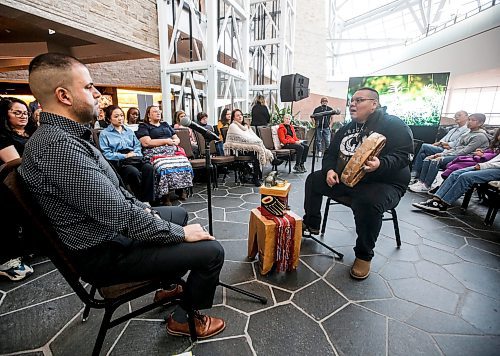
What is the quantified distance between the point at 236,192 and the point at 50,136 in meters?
3.24

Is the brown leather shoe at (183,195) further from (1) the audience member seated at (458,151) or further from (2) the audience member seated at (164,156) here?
(1) the audience member seated at (458,151)

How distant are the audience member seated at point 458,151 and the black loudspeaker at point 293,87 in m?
3.11

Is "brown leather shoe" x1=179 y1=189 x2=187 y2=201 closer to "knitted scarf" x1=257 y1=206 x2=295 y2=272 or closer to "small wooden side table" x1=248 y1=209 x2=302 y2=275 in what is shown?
"small wooden side table" x1=248 y1=209 x2=302 y2=275

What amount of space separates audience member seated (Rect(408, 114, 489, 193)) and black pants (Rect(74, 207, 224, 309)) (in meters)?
4.35

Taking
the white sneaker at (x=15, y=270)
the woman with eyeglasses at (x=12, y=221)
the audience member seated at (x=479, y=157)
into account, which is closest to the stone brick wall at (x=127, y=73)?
the woman with eyeglasses at (x=12, y=221)

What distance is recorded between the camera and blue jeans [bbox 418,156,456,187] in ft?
13.4

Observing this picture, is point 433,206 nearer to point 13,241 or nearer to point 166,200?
point 166,200

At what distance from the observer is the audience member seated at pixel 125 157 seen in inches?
122

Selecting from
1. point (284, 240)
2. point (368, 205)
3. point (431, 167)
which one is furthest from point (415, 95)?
point (284, 240)

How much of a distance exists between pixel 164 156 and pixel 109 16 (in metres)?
3.34

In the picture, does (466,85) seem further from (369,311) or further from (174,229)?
(174,229)

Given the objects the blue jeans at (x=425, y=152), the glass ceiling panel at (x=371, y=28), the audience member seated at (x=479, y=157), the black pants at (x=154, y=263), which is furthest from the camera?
the glass ceiling panel at (x=371, y=28)

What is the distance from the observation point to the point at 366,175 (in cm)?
214

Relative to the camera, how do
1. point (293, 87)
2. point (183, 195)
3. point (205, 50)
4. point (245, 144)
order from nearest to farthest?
point (183, 195) → point (245, 144) → point (205, 50) → point (293, 87)
